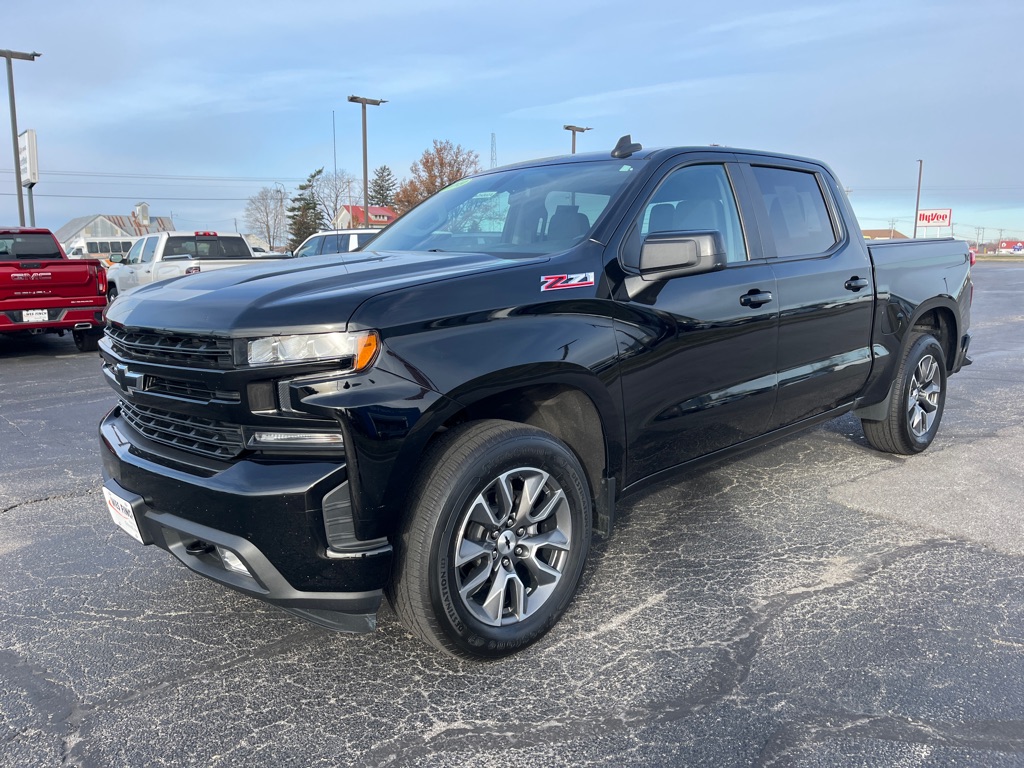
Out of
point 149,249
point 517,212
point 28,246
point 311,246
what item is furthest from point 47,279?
point 517,212

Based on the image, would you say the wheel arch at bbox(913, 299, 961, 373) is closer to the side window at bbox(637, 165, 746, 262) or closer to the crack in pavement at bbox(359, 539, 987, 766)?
the side window at bbox(637, 165, 746, 262)

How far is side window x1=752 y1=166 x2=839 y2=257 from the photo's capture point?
4176 mm

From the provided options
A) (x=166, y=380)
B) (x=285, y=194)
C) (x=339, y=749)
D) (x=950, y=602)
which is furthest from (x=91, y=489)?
(x=285, y=194)

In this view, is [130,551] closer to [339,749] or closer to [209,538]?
[209,538]

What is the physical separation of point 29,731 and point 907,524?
388 cm

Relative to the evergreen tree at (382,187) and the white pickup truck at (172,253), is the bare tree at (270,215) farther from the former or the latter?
the white pickup truck at (172,253)

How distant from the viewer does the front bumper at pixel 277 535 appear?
7.91ft

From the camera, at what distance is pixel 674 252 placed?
320cm

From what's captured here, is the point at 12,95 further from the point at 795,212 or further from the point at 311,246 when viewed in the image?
the point at 795,212

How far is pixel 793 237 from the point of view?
168 inches

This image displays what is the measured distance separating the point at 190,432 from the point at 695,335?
6.63ft

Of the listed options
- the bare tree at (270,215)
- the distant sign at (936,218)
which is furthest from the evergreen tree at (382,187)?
the distant sign at (936,218)

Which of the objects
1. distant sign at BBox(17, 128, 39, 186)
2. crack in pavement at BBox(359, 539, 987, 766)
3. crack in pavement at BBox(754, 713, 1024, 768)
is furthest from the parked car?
crack in pavement at BBox(754, 713, 1024, 768)

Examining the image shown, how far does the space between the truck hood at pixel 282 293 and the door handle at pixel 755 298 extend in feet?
3.76
